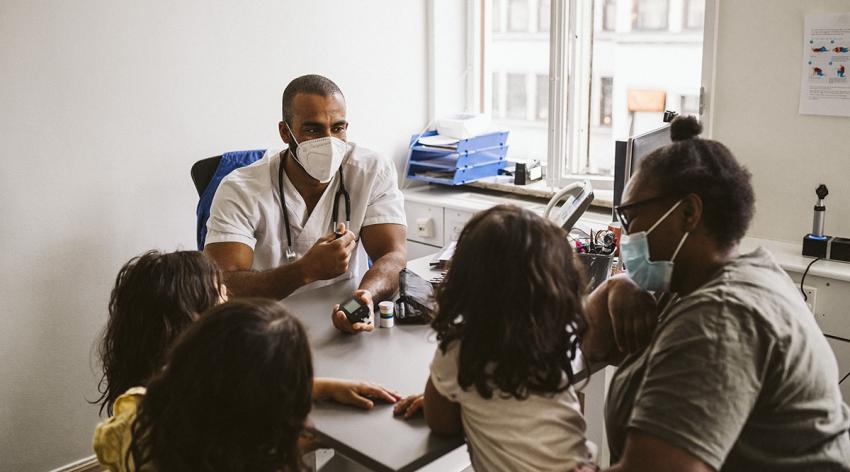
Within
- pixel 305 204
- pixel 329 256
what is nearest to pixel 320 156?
pixel 305 204

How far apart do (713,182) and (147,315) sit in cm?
107

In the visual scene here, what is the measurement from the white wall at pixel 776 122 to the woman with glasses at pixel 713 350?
1286 millimetres

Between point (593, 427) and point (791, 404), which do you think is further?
point (593, 427)

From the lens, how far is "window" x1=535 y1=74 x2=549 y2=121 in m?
3.54

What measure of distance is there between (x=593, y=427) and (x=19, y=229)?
1945 millimetres

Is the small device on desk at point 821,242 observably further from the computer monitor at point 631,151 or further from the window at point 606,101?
the window at point 606,101

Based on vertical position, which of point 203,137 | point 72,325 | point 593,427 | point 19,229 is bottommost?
point 593,427

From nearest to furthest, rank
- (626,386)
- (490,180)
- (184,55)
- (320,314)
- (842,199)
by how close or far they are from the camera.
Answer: (626,386)
(320,314)
(842,199)
(184,55)
(490,180)

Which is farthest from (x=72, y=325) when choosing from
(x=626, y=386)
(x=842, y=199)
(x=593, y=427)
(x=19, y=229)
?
(x=842, y=199)

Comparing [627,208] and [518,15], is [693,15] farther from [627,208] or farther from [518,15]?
[627,208]

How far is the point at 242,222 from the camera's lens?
2387 mm

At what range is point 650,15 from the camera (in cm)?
316

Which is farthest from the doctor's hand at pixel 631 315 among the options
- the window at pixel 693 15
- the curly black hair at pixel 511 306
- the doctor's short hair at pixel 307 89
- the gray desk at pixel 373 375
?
the window at pixel 693 15

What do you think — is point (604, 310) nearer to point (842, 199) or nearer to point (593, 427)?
point (593, 427)
